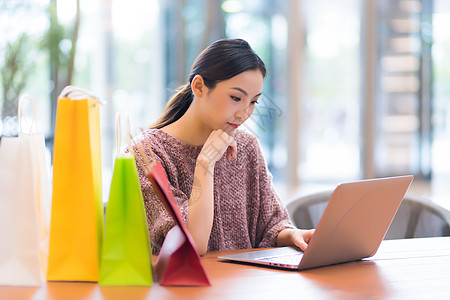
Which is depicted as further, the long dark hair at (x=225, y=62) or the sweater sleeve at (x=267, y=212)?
the sweater sleeve at (x=267, y=212)

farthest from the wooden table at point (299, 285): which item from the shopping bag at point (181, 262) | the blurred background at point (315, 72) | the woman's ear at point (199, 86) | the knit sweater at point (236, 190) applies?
the blurred background at point (315, 72)

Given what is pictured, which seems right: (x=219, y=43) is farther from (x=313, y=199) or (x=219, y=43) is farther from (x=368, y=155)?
(x=368, y=155)

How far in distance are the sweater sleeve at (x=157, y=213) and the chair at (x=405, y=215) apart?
547mm

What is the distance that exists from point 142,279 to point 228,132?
0.61m

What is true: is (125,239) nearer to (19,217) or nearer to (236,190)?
(19,217)

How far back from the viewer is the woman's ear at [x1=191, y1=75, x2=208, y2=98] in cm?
144

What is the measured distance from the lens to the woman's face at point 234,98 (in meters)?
1.37

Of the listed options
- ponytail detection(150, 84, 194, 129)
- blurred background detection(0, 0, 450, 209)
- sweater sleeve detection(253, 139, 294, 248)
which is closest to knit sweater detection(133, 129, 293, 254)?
sweater sleeve detection(253, 139, 294, 248)

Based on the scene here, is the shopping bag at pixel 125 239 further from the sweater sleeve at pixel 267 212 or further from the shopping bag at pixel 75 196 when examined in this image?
the sweater sleeve at pixel 267 212

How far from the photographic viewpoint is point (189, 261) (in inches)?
38.2

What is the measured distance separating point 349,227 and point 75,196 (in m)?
0.57

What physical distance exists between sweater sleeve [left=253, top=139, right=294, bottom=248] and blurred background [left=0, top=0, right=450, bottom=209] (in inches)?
150

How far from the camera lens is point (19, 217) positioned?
0.96 meters

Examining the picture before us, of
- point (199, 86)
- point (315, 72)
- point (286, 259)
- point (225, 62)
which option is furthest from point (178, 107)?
point (315, 72)
